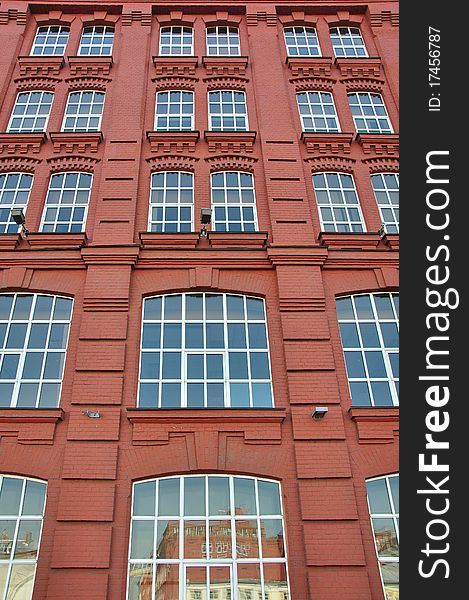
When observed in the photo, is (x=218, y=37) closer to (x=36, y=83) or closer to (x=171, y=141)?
(x=171, y=141)

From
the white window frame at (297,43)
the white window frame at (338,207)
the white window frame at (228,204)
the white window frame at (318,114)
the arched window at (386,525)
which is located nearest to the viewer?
the arched window at (386,525)

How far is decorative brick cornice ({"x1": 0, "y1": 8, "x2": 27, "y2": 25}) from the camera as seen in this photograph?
629 inches

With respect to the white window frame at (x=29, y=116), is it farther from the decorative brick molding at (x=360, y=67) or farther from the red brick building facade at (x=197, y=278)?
the decorative brick molding at (x=360, y=67)

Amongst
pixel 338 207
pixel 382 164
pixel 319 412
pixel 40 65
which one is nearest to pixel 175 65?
pixel 40 65

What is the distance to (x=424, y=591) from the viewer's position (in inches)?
233

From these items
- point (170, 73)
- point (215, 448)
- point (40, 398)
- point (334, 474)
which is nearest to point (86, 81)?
point (170, 73)

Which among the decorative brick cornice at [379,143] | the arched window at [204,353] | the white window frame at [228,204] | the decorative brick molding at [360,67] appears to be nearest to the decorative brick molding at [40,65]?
the white window frame at [228,204]

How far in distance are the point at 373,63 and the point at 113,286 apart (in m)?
10.7

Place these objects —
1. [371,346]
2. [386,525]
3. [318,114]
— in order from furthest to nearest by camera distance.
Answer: [318,114], [371,346], [386,525]

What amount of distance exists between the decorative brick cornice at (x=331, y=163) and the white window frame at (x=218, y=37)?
5.13m

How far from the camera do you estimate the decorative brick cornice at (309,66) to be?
15.0 m

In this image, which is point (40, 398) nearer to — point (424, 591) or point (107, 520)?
point (107, 520)

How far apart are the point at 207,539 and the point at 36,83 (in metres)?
13.0

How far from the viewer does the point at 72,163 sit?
12641mm
